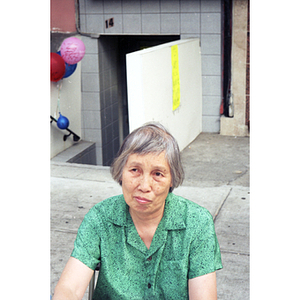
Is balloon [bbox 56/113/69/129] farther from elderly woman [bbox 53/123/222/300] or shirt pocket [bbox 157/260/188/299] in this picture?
shirt pocket [bbox 157/260/188/299]

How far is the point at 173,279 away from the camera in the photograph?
1.56m

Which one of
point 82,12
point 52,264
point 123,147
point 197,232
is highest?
point 82,12

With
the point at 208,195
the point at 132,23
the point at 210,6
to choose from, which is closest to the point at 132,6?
the point at 132,23

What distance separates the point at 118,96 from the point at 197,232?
6511 mm

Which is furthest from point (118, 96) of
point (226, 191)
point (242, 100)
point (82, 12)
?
point (226, 191)

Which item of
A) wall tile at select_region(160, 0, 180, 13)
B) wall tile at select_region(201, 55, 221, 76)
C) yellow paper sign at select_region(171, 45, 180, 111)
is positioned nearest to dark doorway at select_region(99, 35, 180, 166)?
wall tile at select_region(160, 0, 180, 13)

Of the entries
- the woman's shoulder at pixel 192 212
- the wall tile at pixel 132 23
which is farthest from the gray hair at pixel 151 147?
the wall tile at pixel 132 23

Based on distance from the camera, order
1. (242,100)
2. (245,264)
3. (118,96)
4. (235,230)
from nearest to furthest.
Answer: (245,264) → (235,230) → (242,100) → (118,96)

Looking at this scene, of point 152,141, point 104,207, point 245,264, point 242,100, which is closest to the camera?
point 152,141

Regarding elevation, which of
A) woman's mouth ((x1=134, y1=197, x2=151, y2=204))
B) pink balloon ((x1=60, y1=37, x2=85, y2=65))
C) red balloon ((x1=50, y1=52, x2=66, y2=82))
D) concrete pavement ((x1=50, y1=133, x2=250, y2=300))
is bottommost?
concrete pavement ((x1=50, y1=133, x2=250, y2=300))

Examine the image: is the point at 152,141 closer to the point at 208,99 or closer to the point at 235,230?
the point at 235,230

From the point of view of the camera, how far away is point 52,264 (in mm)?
3070

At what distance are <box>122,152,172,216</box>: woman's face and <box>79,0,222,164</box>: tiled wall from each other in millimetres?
5292

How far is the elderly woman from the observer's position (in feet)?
4.96
